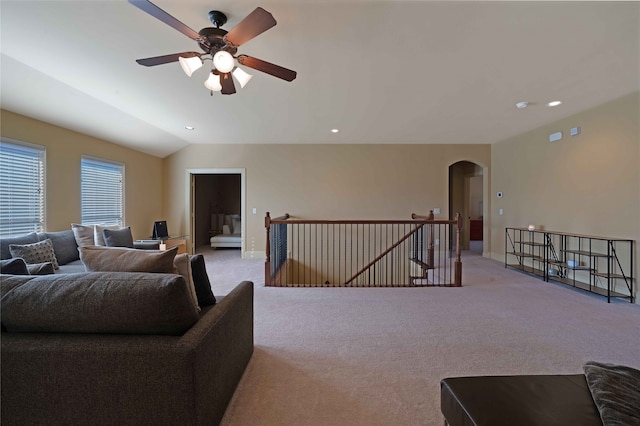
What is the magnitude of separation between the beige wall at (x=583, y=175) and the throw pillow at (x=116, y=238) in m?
6.86

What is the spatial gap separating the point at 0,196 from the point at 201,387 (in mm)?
4030

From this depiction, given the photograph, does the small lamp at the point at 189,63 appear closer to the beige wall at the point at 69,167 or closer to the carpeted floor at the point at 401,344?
the carpeted floor at the point at 401,344

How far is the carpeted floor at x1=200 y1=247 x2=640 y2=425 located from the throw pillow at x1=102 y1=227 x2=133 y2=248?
5.33 ft

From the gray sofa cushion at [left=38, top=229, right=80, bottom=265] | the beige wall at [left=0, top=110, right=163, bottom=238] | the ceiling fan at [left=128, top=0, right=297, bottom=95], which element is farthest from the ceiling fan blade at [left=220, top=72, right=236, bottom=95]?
the gray sofa cushion at [left=38, top=229, right=80, bottom=265]

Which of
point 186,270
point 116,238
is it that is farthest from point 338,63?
→ point 116,238

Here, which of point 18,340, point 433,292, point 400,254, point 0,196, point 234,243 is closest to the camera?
point 18,340

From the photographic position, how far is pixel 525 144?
5.26 m

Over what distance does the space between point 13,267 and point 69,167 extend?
3644 millimetres

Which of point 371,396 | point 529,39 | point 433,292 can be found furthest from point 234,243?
point 529,39

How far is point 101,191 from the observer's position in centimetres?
492

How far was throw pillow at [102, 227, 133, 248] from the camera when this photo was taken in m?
3.93

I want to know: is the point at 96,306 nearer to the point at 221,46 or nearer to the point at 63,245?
the point at 221,46

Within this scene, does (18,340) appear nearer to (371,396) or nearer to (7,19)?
(371,396)

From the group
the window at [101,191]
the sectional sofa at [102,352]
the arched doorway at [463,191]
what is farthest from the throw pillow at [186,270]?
the arched doorway at [463,191]
